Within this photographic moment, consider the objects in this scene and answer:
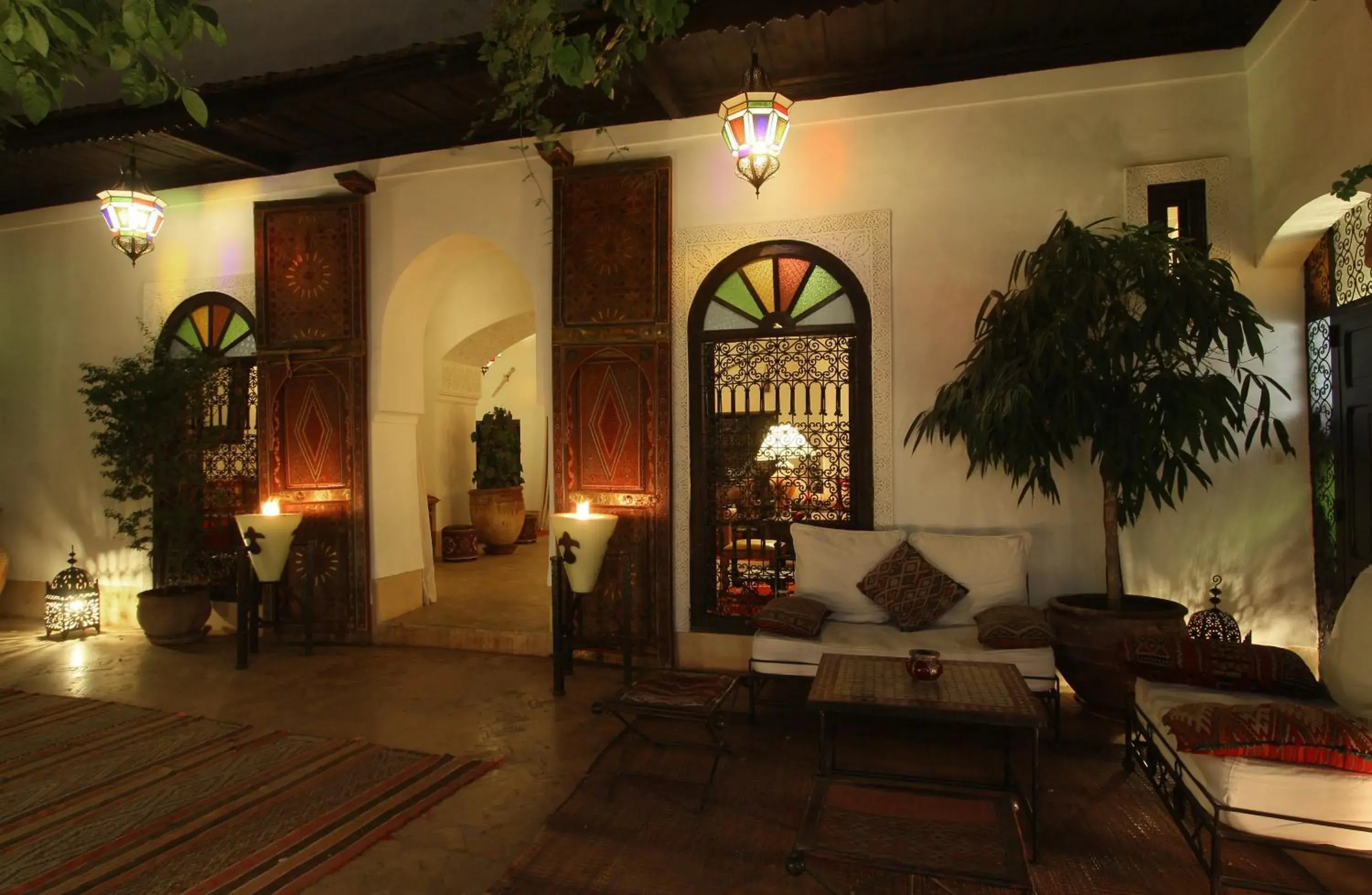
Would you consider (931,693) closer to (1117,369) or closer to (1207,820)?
(1207,820)

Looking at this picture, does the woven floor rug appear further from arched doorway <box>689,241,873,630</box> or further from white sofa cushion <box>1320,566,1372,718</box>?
arched doorway <box>689,241,873,630</box>

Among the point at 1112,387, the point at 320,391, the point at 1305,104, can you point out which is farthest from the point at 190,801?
the point at 1305,104

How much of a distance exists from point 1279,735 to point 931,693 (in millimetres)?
1097

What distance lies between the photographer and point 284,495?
6117 millimetres

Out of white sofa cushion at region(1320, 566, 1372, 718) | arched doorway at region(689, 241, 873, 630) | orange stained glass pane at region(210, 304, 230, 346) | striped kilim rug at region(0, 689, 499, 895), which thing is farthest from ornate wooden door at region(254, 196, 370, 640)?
white sofa cushion at region(1320, 566, 1372, 718)

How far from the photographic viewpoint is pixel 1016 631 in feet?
12.3

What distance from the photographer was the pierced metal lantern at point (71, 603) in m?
6.37

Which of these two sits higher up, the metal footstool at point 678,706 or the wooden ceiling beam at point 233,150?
the wooden ceiling beam at point 233,150

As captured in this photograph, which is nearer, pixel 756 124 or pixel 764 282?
pixel 756 124

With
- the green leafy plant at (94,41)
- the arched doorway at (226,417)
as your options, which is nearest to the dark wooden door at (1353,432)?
the green leafy plant at (94,41)

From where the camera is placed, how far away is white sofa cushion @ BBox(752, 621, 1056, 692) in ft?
12.3

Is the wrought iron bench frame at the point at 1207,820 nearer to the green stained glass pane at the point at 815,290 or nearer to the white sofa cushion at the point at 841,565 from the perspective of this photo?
the white sofa cushion at the point at 841,565

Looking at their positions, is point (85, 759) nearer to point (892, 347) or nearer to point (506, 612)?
point (506, 612)

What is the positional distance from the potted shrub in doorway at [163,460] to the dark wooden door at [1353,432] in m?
7.36
